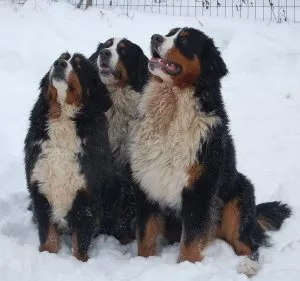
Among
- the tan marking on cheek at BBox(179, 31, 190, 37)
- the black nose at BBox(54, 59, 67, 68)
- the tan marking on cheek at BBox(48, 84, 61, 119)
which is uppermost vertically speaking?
the tan marking on cheek at BBox(179, 31, 190, 37)

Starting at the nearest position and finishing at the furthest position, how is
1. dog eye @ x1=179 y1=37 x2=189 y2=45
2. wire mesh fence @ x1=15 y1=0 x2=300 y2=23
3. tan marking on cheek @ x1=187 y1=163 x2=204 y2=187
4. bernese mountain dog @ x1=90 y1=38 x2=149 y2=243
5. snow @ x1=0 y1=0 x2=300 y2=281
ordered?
1. snow @ x1=0 y1=0 x2=300 y2=281
2. tan marking on cheek @ x1=187 y1=163 x2=204 y2=187
3. dog eye @ x1=179 y1=37 x2=189 y2=45
4. bernese mountain dog @ x1=90 y1=38 x2=149 y2=243
5. wire mesh fence @ x1=15 y1=0 x2=300 y2=23

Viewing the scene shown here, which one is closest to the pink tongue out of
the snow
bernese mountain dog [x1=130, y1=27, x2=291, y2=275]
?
bernese mountain dog [x1=130, y1=27, x2=291, y2=275]

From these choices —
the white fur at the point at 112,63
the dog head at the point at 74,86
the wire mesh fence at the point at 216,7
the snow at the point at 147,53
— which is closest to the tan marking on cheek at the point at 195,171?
the snow at the point at 147,53

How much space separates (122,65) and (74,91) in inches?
29.1

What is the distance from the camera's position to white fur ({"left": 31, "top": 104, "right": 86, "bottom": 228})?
13.9 feet

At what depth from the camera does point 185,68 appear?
13.6 feet

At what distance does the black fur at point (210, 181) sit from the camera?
4.11 m

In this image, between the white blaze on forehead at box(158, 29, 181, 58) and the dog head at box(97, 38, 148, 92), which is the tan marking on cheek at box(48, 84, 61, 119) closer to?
the dog head at box(97, 38, 148, 92)

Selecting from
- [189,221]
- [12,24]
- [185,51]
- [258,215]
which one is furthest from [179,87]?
[12,24]

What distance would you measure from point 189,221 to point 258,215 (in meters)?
1.25

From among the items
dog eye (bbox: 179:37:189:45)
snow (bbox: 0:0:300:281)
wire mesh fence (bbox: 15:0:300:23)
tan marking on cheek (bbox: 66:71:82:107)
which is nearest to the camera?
snow (bbox: 0:0:300:281)

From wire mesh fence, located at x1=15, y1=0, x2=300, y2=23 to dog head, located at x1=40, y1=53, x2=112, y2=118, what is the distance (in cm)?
756

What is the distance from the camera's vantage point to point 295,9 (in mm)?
12492

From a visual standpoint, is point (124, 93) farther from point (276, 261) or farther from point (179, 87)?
point (276, 261)
